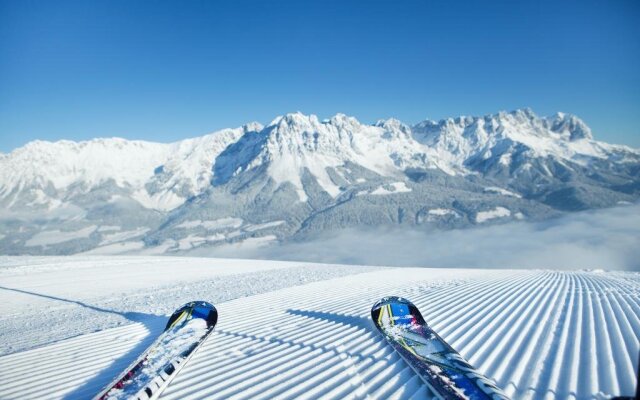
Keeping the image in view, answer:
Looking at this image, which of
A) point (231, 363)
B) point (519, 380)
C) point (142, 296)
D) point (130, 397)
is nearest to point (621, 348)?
point (519, 380)

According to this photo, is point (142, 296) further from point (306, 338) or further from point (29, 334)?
point (306, 338)

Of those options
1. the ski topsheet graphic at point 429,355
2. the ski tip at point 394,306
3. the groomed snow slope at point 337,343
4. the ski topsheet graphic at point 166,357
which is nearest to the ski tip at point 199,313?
the ski topsheet graphic at point 166,357

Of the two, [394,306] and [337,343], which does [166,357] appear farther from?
[394,306]

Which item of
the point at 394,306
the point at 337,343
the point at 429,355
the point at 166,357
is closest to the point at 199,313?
the point at 166,357

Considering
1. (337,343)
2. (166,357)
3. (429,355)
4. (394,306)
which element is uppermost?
(166,357)

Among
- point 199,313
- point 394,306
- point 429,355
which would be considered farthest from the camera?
point 199,313
